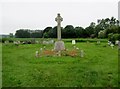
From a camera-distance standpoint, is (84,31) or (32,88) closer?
(32,88)

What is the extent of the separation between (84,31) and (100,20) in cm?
2862

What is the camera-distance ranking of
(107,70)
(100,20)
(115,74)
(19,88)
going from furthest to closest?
1. (100,20)
2. (107,70)
3. (115,74)
4. (19,88)

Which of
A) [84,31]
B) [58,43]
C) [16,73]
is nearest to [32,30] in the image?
[84,31]

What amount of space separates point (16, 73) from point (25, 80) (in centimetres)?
164

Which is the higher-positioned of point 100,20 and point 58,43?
point 100,20

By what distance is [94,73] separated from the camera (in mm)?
10727

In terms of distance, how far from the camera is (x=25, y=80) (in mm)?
9438

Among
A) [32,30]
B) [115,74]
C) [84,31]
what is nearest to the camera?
[115,74]

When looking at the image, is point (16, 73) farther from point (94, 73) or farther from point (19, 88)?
point (94, 73)

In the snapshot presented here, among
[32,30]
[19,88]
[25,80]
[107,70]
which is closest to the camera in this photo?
[19,88]

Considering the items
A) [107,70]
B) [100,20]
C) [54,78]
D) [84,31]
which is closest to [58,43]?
[107,70]

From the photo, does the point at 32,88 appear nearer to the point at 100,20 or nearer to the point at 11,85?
the point at 11,85

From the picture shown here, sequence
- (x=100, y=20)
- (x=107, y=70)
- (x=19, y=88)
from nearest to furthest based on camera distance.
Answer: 1. (x=19, y=88)
2. (x=107, y=70)
3. (x=100, y=20)

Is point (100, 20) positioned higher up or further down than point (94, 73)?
higher up
